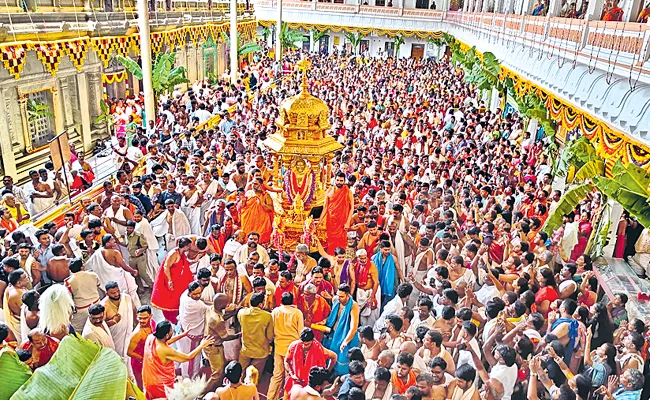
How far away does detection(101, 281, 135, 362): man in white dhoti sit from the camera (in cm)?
463

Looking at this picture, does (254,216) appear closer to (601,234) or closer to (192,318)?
(192,318)

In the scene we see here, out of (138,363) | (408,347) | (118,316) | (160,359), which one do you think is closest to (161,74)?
(118,316)

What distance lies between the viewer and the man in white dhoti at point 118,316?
4.63m

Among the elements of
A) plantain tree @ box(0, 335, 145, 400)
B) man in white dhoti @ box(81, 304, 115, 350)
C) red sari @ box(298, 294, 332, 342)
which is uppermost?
Answer: plantain tree @ box(0, 335, 145, 400)

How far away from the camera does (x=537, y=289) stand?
5.32 metres

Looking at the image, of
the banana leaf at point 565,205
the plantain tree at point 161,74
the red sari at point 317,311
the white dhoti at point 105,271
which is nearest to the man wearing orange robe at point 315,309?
the red sari at point 317,311

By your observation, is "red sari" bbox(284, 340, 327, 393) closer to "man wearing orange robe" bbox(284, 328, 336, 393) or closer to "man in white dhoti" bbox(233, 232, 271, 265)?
"man wearing orange robe" bbox(284, 328, 336, 393)

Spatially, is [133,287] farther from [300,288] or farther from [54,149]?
[54,149]

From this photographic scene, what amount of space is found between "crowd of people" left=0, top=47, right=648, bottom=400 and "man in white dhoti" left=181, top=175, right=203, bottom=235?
3cm

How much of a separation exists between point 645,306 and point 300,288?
4.03 meters

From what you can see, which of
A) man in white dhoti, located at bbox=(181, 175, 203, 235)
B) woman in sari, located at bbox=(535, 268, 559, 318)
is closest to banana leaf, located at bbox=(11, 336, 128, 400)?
woman in sari, located at bbox=(535, 268, 559, 318)

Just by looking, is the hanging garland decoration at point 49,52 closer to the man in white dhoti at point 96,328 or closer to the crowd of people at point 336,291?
the crowd of people at point 336,291

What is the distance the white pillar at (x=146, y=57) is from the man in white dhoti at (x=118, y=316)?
8.48 m

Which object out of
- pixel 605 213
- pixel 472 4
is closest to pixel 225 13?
pixel 472 4
